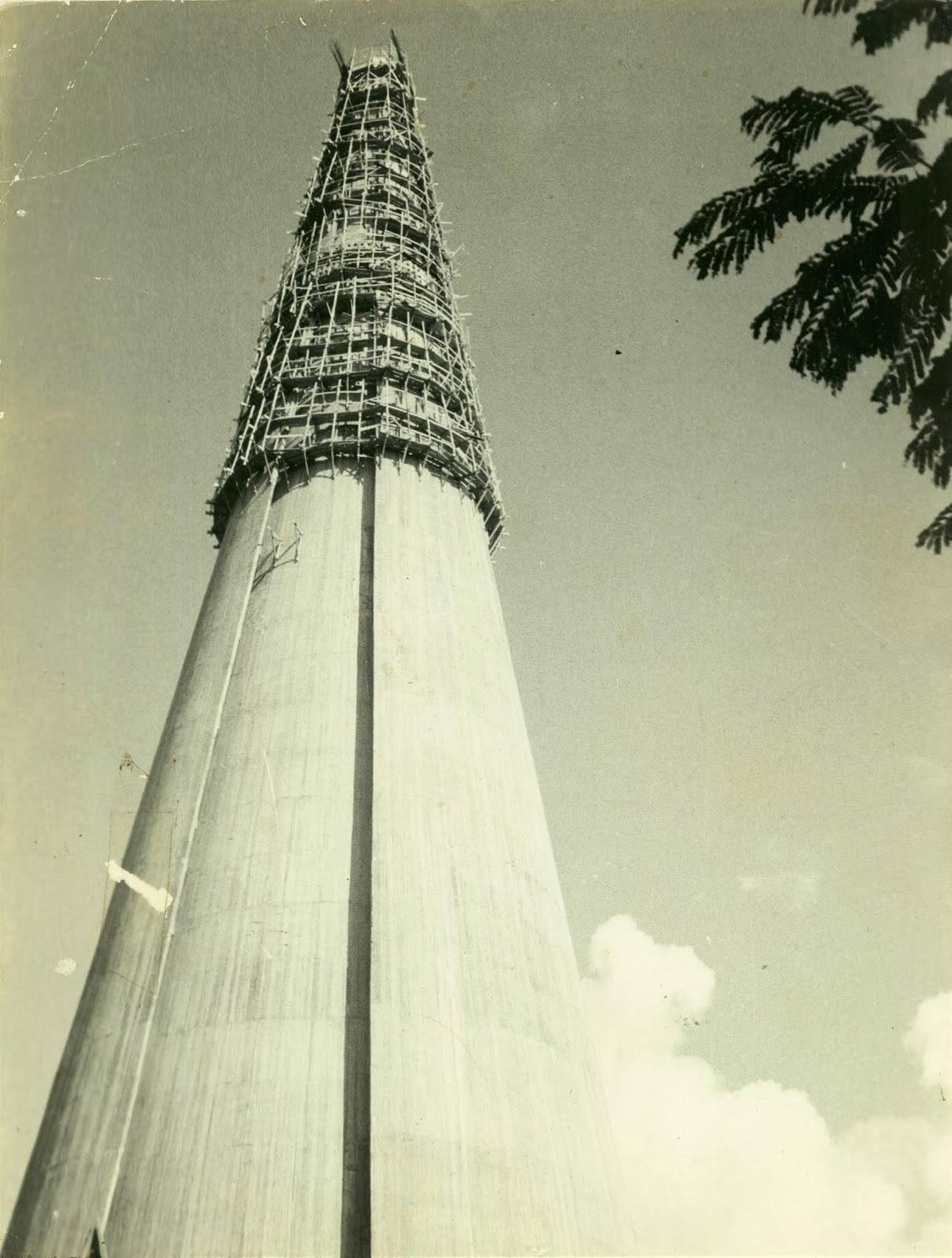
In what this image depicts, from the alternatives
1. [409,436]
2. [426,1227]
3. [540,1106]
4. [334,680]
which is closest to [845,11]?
[426,1227]

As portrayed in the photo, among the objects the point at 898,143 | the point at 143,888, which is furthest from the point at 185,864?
the point at 898,143

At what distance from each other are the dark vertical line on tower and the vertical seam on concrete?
11.3 ft

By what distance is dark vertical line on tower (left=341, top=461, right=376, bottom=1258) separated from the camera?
744 inches

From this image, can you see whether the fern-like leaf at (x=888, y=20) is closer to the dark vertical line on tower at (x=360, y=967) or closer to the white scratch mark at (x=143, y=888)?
the dark vertical line on tower at (x=360, y=967)

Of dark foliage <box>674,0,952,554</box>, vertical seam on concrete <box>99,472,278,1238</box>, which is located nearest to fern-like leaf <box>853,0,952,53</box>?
dark foliage <box>674,0,952,554</box>

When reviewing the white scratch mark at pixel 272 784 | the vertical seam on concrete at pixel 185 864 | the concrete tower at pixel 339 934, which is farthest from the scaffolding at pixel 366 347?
the white scratch mark at pixel 272 784

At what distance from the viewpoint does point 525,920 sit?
79.7ft

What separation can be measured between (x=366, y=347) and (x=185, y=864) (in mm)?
19751

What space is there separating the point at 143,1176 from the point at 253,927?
4.87 m

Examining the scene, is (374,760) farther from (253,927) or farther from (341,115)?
(341,115)

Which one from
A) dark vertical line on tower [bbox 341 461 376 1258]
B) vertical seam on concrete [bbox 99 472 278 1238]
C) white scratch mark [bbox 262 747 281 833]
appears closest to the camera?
dark vertical line on tower [bbox 341 461 376 1258]

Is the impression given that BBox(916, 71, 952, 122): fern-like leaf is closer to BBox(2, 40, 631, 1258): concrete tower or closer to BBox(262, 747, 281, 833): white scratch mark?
BBox(2, 40, 631, 1258): concrete tower

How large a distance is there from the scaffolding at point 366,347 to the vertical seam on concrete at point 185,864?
2.75m

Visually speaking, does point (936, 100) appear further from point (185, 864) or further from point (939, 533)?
point (185, 864)
